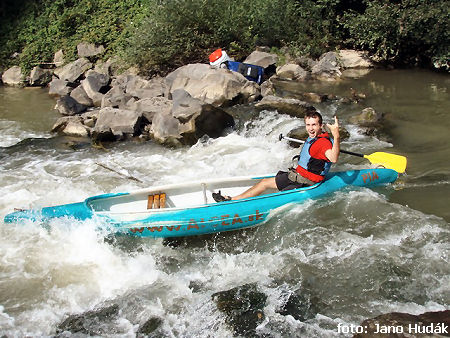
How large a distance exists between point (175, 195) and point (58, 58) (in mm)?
10167

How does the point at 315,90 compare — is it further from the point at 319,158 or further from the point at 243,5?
the point at 319,158

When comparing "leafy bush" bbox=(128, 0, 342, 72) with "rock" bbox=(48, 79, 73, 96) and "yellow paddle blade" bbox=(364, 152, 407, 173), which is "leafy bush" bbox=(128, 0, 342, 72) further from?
"yellow paddle blade" bbox=(364, 152, 407, 173)

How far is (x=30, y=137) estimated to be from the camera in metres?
9.33

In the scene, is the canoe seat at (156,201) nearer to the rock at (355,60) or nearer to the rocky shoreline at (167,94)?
the rocky shoreline at (167,94)

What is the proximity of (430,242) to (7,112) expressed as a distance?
1015 cm

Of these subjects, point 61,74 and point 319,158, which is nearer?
point 319,158

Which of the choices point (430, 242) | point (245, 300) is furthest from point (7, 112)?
point (430, 242)

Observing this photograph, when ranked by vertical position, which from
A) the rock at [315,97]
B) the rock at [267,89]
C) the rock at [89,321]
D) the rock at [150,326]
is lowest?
the rock at [89,321]

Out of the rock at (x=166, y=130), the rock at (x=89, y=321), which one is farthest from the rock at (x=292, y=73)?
the rock at (x=89, y=321)

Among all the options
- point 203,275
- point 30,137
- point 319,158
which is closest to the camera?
point 203,275

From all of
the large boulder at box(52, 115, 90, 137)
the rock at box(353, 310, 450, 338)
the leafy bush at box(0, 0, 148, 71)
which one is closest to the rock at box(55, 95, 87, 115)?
the large boulder at box(52, 115, 90, 137)

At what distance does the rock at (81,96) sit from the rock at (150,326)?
8040mm

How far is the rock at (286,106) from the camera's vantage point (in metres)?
8.69

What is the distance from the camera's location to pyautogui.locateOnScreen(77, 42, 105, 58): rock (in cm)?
1355
